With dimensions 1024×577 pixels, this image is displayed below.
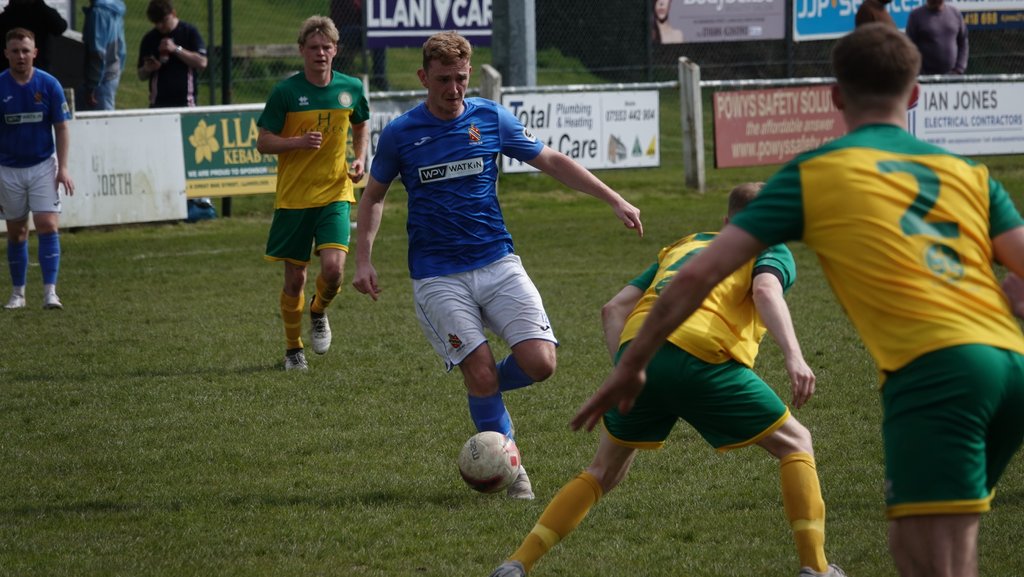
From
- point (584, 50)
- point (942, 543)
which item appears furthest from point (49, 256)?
point (584, 50)

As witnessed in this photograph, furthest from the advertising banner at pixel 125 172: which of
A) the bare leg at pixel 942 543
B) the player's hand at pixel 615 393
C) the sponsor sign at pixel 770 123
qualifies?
the bare leg at pixel 942 543

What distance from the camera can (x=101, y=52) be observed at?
53.8ft

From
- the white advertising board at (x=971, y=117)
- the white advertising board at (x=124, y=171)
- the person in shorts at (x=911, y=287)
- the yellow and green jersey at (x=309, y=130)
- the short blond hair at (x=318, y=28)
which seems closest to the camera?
the person in shorts at (x=911, y=287)

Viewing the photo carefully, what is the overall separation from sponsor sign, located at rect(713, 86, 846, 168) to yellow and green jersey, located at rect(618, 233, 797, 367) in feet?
44.1

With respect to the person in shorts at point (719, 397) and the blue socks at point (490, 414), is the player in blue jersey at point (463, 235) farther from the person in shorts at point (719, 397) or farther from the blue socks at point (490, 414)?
the person in shorts at point (719, 397)

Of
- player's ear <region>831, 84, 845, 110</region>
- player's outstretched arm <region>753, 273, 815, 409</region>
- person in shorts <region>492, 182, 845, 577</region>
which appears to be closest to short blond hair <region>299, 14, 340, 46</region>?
person in shorts <region>492, 182, 845, 577</region>

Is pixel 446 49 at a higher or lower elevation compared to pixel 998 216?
higher

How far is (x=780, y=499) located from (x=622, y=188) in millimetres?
13334

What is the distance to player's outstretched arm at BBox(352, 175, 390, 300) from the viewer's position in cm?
574

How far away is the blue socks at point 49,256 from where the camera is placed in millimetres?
10789

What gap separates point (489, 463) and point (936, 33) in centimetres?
1601

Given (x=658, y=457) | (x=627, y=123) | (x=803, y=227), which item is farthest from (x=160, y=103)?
(x=803, y=227)

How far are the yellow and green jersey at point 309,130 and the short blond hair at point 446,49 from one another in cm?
294

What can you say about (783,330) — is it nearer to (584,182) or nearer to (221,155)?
(584,182)
